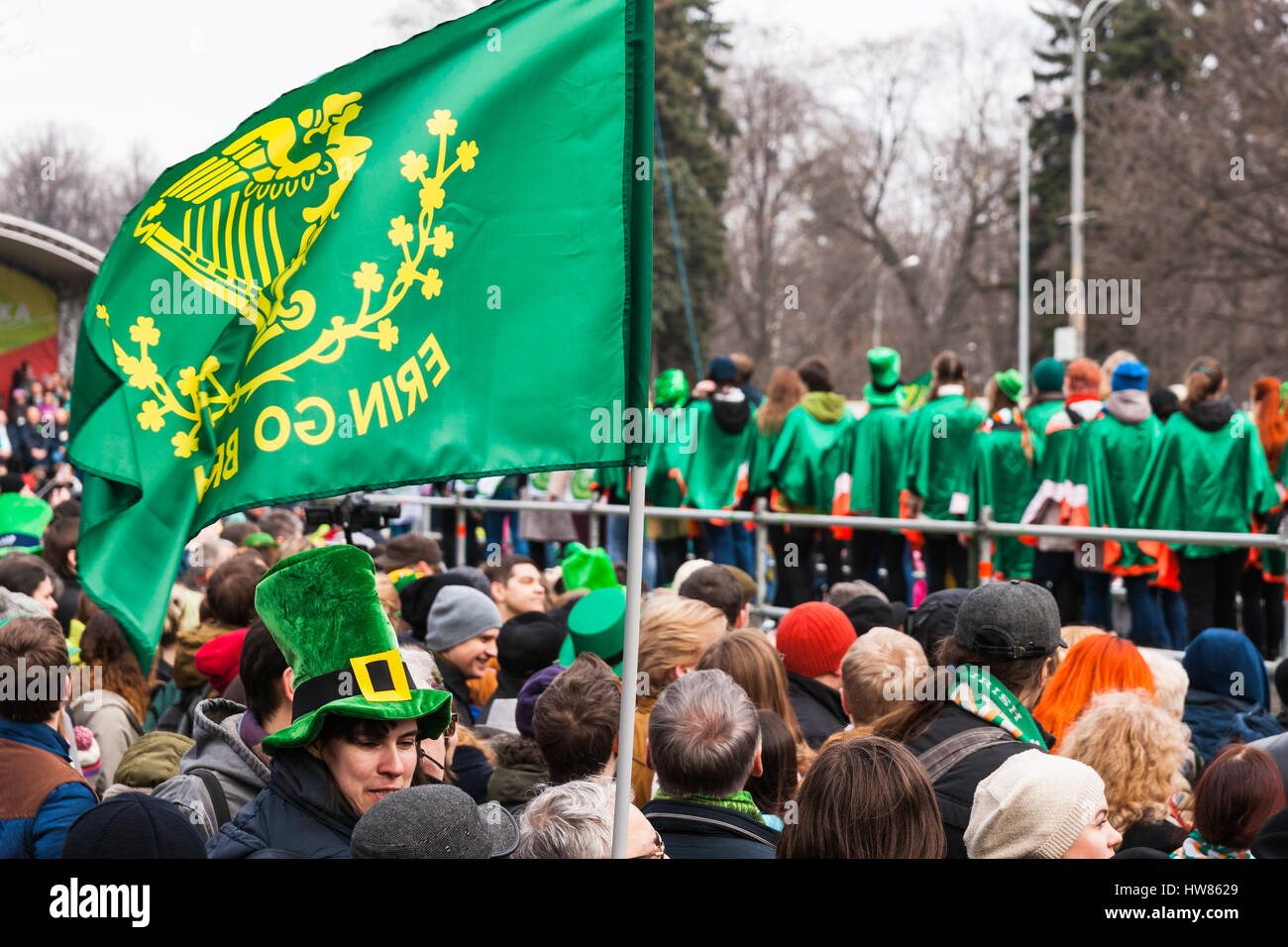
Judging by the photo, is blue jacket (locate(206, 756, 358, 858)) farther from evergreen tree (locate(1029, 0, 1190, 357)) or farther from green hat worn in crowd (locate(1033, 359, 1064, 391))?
evergreen tree (locate(1029, 0, 1190, 357))

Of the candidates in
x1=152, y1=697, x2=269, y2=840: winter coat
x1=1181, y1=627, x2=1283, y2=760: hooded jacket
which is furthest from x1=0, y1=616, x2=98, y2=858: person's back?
x1=1181, y1=627, x2=1283, y2=760: hooded jacket

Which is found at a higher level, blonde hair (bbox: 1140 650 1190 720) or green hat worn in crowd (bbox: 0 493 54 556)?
green hat worn in crowd (bbox: 0 493 54 556)

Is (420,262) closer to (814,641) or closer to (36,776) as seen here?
(36,776)

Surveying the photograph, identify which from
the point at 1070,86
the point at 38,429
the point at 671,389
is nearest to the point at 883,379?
the point at 671,389

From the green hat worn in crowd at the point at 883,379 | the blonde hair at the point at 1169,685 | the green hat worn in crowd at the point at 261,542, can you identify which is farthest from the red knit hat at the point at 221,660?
the green hat worn in crowd at the point at 883,379

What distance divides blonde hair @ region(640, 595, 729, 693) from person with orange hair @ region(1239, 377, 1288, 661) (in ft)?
17.5

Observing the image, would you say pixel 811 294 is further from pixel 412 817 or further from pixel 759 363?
pixel 412 817

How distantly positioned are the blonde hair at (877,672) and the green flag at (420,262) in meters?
1.71

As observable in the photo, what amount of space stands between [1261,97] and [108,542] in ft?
100.0

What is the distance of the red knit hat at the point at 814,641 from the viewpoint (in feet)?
19.5

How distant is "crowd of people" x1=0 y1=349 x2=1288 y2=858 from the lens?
3.27m

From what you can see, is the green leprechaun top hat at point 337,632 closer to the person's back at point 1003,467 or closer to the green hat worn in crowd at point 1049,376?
the person's back at point 1003,467

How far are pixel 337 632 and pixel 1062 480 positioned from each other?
822cm
